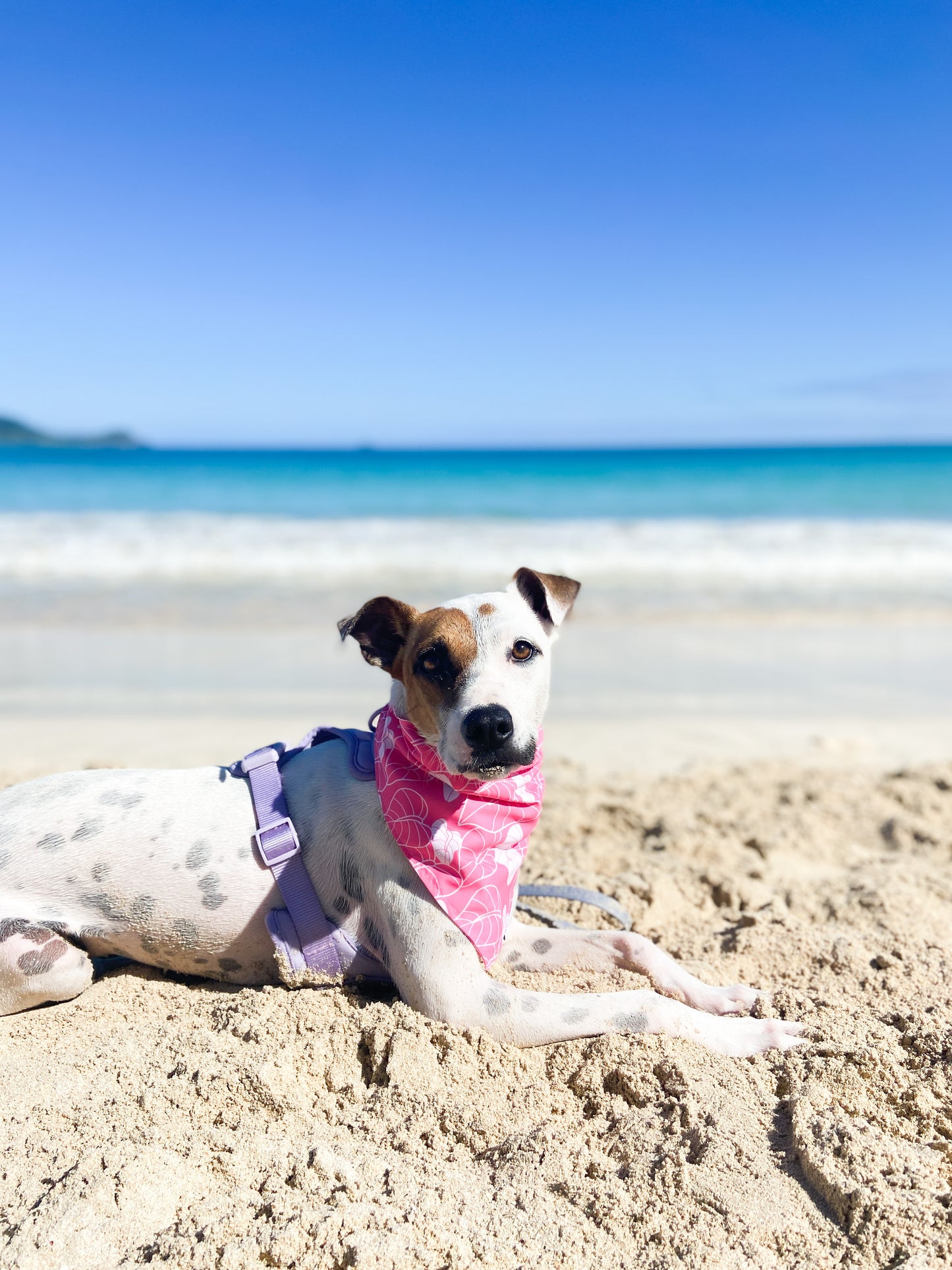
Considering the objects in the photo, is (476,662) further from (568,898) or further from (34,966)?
(34,966)

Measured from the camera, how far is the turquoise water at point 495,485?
22734 millimetres

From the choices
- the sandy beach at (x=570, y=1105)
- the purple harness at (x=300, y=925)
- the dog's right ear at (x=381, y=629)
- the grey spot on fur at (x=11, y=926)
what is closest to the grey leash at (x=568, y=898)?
the sandy beach at (x=570, y=1105)

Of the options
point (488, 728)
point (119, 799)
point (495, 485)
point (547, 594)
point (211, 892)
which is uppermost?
point (495, 485)

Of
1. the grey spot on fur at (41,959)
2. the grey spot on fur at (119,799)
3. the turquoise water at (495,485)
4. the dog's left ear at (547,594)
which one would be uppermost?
the turquoise water at (495,485)

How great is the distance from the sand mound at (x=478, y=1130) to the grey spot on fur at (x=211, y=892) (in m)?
0.30

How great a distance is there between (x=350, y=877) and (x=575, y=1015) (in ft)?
2.52

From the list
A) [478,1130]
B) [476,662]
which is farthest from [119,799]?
[478,1130]

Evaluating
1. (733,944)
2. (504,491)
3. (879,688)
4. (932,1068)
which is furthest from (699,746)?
(504,491)

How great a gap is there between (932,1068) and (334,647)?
656cm

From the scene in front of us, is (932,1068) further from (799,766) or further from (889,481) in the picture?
(889,481)

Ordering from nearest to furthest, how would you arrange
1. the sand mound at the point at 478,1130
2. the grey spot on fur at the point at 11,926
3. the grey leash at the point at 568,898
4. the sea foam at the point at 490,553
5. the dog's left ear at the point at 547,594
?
the sand mound at the point at 478,1130
the grey spot on fur at the point at 11,926
the dog's left ear at the point at 547,594
the grey leash at the point at 568,898
the sea foam at the point at 490,553

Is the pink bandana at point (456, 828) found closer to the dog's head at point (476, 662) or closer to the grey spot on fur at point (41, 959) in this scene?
the dog's head at point (476, 662)

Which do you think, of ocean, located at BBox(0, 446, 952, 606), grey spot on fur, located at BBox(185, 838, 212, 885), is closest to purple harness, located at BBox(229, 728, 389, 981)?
grey spot on fur, located at BBox(185, 838, 212, 885)

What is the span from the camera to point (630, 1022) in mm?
2547
